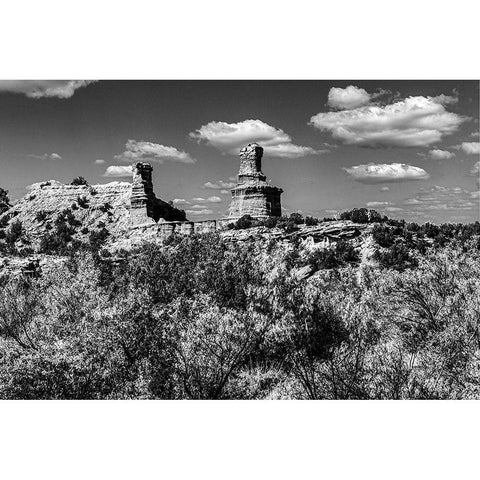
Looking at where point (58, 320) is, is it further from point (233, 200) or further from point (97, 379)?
point (233, 200)

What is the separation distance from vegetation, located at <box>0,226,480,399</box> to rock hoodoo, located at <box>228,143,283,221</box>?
8.44m

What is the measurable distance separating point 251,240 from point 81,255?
10264mm

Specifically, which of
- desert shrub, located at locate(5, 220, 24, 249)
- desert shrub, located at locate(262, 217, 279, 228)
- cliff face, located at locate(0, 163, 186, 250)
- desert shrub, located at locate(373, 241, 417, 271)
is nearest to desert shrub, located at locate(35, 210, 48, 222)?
cliff face, located at locate(0, 163, 186, 250)

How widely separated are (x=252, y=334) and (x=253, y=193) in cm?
1735

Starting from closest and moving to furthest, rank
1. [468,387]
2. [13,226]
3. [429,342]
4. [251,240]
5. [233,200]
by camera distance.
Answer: [468,387] → [429,342] → [251,240] → [233,200] → [13,226]

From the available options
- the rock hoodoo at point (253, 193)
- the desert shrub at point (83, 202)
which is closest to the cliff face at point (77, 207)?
the desert shrub at point (83, 202)

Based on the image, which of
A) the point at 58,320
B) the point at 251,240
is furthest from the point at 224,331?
the point at 251,240

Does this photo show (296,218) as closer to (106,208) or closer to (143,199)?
(143,199)

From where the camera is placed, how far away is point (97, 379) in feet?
39.7

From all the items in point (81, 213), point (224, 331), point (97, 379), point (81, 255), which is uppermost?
point (81, 213)

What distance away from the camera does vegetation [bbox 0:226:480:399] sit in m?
11.8

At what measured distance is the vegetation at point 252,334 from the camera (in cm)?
1179

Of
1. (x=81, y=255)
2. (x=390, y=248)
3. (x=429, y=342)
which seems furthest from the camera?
(x=81, y=255)

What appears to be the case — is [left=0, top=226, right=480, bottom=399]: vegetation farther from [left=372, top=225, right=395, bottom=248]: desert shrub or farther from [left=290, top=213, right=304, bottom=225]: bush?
[left=290, top=213, right=304, bottom=225]: bush
